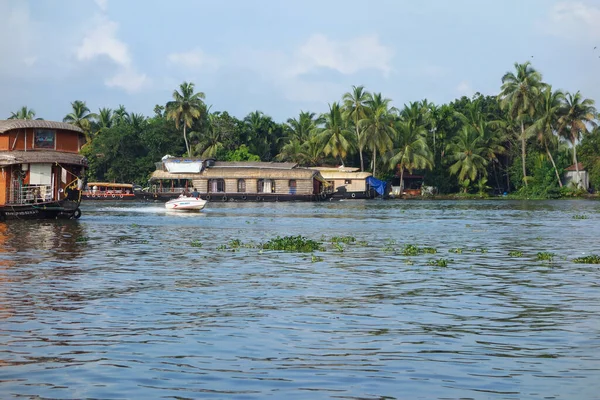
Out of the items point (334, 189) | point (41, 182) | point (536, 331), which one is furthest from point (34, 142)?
point (334, 189)

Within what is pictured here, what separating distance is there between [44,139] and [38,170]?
6.22 feet

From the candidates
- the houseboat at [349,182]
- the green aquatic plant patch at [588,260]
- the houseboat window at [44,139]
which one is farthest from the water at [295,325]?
the houseboat at [349,182]

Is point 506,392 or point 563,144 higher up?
point 563,144

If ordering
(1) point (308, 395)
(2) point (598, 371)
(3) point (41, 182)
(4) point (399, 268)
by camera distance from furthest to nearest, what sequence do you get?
(3) point (41, 182) → (4) point (399, 268) → (2) point (598, 371) → (1) point (308, 395)

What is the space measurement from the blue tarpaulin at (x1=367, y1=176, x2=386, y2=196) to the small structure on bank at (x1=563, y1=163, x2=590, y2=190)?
2391 cm

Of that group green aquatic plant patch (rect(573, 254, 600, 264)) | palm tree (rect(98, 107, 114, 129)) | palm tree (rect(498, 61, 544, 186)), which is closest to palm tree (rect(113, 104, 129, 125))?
palm tree (rect(98, 107, 114, 129))

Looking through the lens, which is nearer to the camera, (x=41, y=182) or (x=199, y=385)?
(x=199, y=385)

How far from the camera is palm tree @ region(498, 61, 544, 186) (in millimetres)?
98875

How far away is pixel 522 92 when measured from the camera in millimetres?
99000

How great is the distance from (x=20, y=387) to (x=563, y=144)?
11976cm

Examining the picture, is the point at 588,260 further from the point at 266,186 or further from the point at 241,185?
the point at 241,185

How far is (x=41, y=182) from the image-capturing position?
4738 cm

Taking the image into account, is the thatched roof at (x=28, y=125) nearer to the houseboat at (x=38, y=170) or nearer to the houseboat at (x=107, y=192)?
the houseboat at (x=38, y=170)

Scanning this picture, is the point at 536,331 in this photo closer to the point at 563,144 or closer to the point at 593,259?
the point at 593,259
